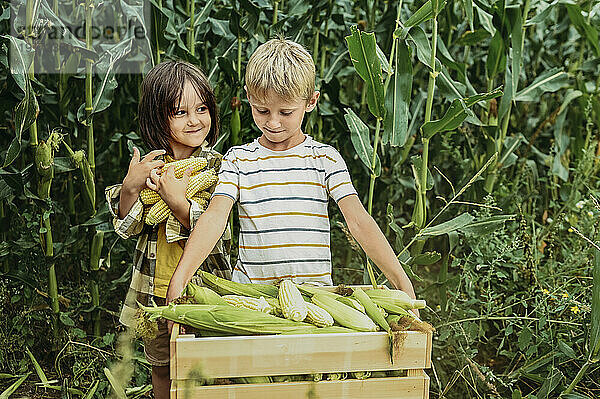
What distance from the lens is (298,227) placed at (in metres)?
2.21

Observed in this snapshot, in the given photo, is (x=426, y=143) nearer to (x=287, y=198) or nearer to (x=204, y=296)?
(x=287, y=198)

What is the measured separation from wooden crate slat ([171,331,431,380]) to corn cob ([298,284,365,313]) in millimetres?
141

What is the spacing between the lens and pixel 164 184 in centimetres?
220

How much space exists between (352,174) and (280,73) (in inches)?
73.4

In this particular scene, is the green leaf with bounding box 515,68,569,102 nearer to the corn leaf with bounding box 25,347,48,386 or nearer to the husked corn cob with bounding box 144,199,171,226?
the husked corn cob with bounding box 144,199,171,226

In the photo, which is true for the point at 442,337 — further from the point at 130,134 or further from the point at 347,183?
the point at 130,134

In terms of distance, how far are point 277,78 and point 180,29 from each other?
4.99 ft

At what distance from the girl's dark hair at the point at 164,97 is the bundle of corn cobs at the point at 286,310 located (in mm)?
571

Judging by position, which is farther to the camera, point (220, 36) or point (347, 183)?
point (220, 36)

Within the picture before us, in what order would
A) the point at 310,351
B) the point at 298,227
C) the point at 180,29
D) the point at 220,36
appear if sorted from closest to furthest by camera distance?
the point at 310,351
the point at 298,227
the point at 180,29
the point at 220,36

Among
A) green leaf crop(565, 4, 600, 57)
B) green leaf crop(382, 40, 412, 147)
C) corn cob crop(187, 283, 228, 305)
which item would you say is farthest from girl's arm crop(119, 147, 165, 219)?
green leaf crop(565, 4, 600, 57)

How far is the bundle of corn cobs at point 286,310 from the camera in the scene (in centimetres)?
176

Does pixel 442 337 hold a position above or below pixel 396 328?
below

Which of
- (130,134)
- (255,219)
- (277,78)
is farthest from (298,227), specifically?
(130,134)
